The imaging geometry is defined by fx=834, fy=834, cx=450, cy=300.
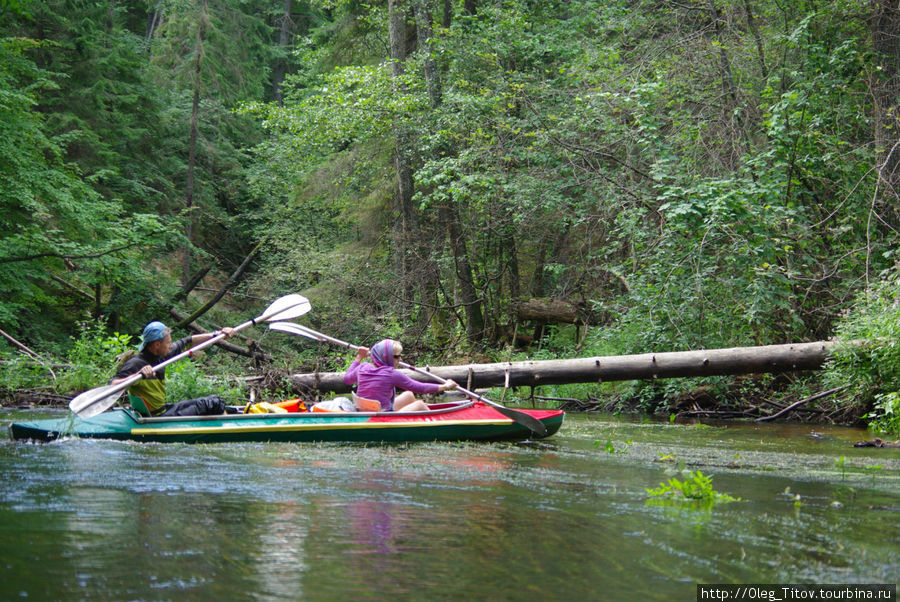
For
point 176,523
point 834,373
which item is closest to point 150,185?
point 834,373

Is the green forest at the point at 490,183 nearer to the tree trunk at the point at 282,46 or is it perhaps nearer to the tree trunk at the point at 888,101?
the tree trunk at the point at 888,101

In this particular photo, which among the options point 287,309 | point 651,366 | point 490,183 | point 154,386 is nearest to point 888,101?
point 651,366

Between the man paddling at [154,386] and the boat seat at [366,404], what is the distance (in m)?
1.52

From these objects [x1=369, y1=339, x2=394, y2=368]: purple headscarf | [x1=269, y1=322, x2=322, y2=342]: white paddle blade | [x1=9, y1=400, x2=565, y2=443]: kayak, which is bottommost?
[x1=9, y1=400, x2=565, y2=443]: kayak

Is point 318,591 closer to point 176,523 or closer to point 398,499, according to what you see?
point 176,523

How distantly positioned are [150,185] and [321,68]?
6374 millimetres

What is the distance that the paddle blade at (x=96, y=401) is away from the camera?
8.69 m

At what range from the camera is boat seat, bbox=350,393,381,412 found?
9.66 meters

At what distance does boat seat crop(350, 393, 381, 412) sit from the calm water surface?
1320 mm

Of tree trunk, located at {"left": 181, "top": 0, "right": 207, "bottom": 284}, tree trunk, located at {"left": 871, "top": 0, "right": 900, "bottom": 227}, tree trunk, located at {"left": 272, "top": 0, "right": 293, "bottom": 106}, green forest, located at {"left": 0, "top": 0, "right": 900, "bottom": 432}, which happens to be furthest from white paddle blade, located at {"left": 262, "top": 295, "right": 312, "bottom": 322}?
tree trunk, located at {"left": 272, "top": 0, "right": 293, "bottom": 106}

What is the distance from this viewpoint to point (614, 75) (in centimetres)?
1558

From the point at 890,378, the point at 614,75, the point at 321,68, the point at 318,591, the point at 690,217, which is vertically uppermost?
the point at 321,68

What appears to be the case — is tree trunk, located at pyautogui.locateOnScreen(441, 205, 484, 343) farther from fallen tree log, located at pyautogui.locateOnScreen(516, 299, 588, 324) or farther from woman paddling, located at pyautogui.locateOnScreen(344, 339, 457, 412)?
woman paddling, located at pyautogui.locateOnScreen(344, 339, 457, 412)

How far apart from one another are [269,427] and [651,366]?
571 cm
